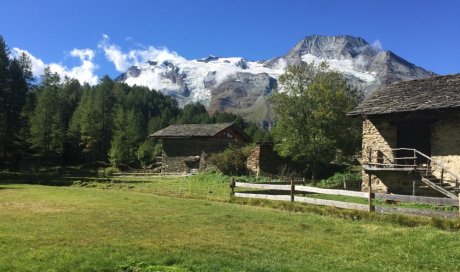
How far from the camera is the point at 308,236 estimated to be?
1216 centimetres

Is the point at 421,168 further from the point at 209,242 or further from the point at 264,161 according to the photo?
the point at 264,161

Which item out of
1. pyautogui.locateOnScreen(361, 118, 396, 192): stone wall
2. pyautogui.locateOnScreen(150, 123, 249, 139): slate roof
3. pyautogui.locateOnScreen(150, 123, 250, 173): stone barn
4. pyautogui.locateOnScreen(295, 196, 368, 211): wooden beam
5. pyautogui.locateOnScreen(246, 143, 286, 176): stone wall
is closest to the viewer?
pyautogui.locateOnScreen(295, 196, 368, 211): wooden beam

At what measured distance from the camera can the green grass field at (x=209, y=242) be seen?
8.77 metres

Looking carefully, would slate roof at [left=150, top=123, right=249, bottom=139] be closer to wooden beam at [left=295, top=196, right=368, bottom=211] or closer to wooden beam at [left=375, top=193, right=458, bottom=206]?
wooden beam at [left=295, top=196, right=368, bottom=211]

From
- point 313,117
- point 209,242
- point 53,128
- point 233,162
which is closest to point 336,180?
point 313,117

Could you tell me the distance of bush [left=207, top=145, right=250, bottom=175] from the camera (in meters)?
41.2

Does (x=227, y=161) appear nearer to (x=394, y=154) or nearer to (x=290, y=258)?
(x=394, y=154)

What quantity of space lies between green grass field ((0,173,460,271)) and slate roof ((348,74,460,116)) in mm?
10613

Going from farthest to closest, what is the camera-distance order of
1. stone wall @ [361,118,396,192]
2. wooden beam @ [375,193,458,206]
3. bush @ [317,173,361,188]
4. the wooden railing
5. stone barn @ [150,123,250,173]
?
1. stone barn @ [150,123,250,173]
2. bush @ [317,173,361,188]
3. stone wall @ [361,118,396,192]
4. the wooden railing
5. wooden beam @ [375,193,458,206]

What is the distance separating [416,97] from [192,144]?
94.1ft

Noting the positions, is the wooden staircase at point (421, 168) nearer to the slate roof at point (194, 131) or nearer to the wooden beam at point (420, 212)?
the wooden beam at point (420, 212)

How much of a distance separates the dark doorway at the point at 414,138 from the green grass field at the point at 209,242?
1112cm

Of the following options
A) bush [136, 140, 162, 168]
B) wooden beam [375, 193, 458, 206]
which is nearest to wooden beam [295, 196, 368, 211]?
wooden beam [375, 193, 458, 206]

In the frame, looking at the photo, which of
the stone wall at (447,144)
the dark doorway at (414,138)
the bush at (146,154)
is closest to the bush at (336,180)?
the dark doorway at (414,138)
